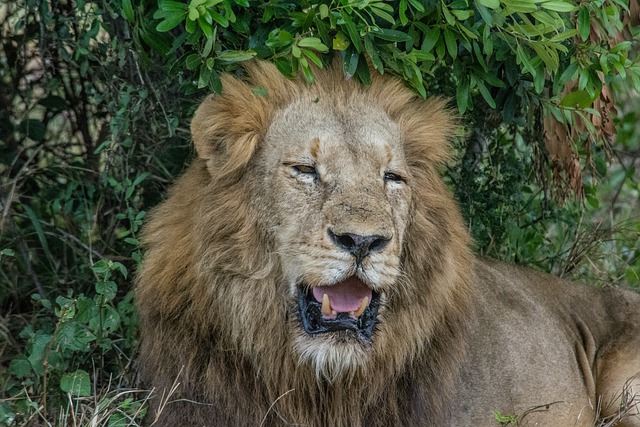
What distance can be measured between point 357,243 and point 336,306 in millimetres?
278

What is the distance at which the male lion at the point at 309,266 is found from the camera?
3.63 m

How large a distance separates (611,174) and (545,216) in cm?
217

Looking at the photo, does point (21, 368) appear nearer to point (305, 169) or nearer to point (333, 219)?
point (305, 169)

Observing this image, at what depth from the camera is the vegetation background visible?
12.9ft

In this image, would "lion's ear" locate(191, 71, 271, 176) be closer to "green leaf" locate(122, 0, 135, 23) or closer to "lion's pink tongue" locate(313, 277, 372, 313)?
"green leaf" locate(122, 0, 135, 23)

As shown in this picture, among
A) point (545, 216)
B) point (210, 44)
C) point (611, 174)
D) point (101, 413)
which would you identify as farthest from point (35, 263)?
point (611, 174)

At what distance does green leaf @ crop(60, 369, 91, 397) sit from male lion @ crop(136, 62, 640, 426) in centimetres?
27

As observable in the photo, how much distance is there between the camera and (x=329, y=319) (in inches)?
142

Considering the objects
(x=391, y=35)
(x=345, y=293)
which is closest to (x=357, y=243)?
(x=345, y=293)

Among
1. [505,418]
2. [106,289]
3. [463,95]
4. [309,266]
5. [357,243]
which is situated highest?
[463,95]

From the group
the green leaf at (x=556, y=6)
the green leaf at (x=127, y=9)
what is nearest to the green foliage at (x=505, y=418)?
the green leaf at (x=556, y=6)

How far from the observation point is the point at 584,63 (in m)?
4.25

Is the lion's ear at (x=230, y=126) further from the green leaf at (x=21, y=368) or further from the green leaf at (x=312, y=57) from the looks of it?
the green leaf at (x=21, y=368)

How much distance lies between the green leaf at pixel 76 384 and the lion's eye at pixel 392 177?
1461 millimetres
